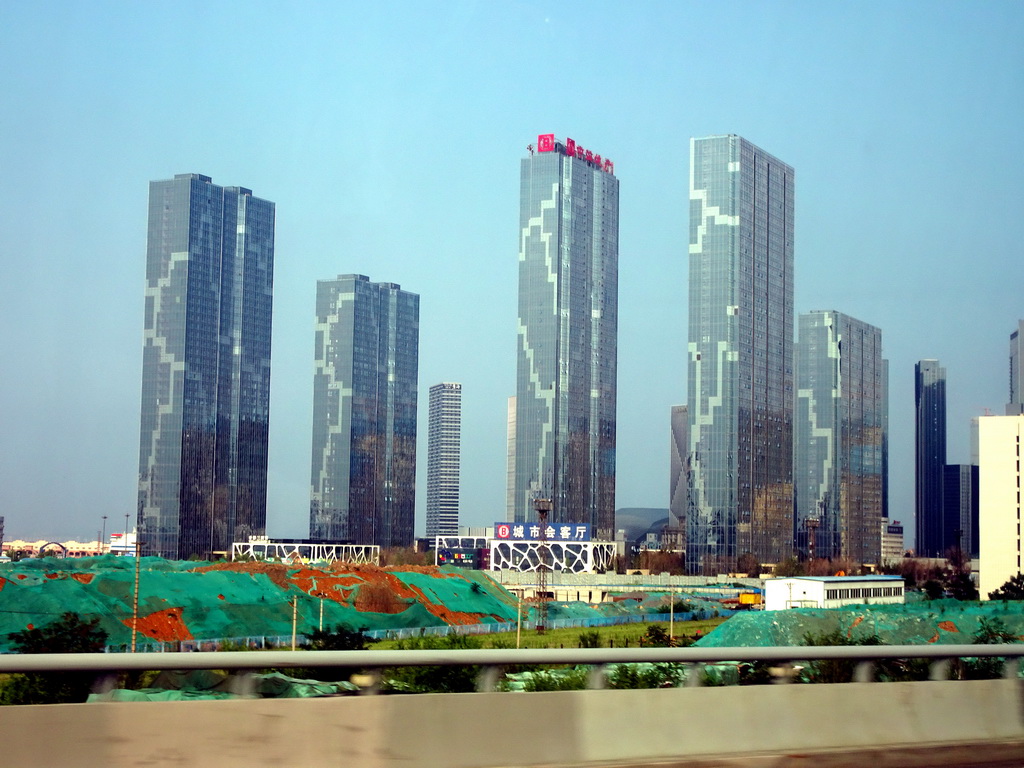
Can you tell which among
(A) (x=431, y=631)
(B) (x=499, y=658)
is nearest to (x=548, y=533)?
(A) (x=431, y=631)

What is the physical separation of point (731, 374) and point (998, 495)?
8606 centimetres

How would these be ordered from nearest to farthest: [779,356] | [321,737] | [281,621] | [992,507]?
[321,737], [281,621], [992,507], [779,356]

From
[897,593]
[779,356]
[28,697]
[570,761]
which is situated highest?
[779,356]

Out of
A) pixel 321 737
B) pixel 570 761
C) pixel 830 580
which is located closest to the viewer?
pixel 321 737

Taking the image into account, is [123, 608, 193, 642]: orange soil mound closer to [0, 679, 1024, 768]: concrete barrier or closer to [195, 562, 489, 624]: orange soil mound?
[195, 562, 489, 624]: orange soil mound

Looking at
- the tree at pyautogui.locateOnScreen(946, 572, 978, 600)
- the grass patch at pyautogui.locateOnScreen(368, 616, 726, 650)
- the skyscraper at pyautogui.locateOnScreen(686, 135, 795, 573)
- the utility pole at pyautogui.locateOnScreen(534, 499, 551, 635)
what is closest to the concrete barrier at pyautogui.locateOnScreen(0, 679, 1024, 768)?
the grass patch at pyautogui.locateOnScreen(368, 616, 726, 650)

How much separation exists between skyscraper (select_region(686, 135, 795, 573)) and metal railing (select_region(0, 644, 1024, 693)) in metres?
174

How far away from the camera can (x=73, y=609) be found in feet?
175

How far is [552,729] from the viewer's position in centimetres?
891

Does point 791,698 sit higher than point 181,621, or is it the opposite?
point 791,698

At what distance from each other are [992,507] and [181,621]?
7087 centimetres

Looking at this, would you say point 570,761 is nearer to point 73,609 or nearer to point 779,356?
point 73,609

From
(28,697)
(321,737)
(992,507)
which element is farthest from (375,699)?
(992,507)

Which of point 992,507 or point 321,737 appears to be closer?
point 321,737
